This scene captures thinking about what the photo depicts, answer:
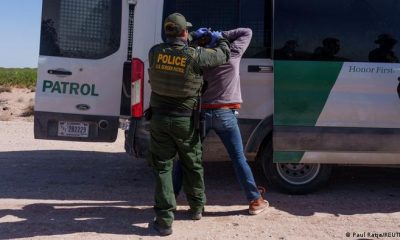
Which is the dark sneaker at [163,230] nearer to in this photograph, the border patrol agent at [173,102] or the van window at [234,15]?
the border patrol agent at [173,102]

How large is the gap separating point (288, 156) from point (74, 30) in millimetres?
2561

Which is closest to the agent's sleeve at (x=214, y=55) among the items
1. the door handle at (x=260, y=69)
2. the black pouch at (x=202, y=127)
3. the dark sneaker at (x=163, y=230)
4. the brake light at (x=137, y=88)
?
the black pouch at (x=202, y=127)

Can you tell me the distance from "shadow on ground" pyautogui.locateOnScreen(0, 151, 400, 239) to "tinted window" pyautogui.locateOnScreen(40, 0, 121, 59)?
5.11 feet

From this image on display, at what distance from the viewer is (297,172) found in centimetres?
554

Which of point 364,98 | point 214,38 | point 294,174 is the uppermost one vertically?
point 214,38

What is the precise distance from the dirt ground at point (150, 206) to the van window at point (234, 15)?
1.60 m

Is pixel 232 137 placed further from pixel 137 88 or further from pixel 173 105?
pixel 137 88

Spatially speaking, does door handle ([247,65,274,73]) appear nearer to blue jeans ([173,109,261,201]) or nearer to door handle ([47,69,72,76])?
blue jeans ([173,109,261,201])

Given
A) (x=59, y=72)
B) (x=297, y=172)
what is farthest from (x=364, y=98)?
(x=59, y=72)

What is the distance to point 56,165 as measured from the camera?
7398 millimetres

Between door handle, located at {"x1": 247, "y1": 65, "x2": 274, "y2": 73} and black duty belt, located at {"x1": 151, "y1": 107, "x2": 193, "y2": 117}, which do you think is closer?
black duty belt, located at {"x1": 151, "y1": 107, "x2": 193, "y2": 117}

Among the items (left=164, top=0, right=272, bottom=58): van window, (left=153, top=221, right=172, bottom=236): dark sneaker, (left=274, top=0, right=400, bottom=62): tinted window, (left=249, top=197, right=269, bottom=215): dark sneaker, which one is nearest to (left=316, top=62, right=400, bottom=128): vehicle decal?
(left=274, top=0, right=400, bottom=62): tinted window

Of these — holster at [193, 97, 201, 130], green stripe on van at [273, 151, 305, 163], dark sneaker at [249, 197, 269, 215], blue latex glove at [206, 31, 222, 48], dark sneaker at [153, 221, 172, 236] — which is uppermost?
blue latex glove at [206, 31, 222, 48]

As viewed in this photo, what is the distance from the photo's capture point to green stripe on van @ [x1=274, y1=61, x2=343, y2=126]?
5.11 meters
